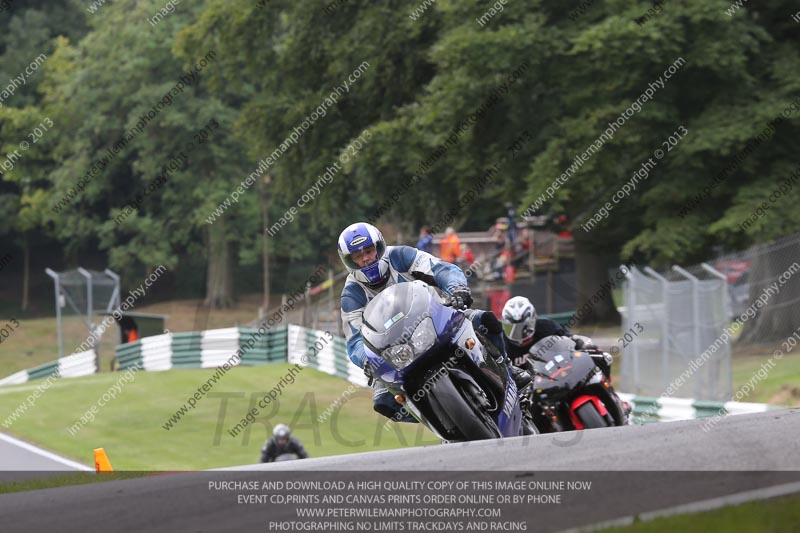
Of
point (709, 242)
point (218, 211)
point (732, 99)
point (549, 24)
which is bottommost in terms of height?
point (709, 242)

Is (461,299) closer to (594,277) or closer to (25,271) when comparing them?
(594,277)

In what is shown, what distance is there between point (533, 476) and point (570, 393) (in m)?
3.80

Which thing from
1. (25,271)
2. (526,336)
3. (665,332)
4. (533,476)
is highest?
(25,271)

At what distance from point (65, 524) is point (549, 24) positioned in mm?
19744

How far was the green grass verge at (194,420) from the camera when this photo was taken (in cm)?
1795

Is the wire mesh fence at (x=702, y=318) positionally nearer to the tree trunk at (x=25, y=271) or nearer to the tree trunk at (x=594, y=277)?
the tree trunk at (x=594, y=277)

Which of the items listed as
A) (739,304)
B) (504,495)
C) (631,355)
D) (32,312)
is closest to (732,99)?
(739,304)

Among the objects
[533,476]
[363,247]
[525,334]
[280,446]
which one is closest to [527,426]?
[525,334]

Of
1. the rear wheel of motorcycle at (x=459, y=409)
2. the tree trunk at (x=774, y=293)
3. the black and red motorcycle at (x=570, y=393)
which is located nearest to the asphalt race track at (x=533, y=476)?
the rear wheel of motorcycle at (x=459, y=409)

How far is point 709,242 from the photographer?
23.0 metres

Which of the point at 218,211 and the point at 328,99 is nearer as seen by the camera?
the point at 328,99

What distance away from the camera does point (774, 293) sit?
18.3 m

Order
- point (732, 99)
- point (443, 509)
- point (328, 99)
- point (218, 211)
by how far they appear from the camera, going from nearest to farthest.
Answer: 1. point (443, 509)
2. point (732, 99)
3. point (328, 99)
4. point (218, 211)

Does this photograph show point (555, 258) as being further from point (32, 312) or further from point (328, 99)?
point (32, 312)
